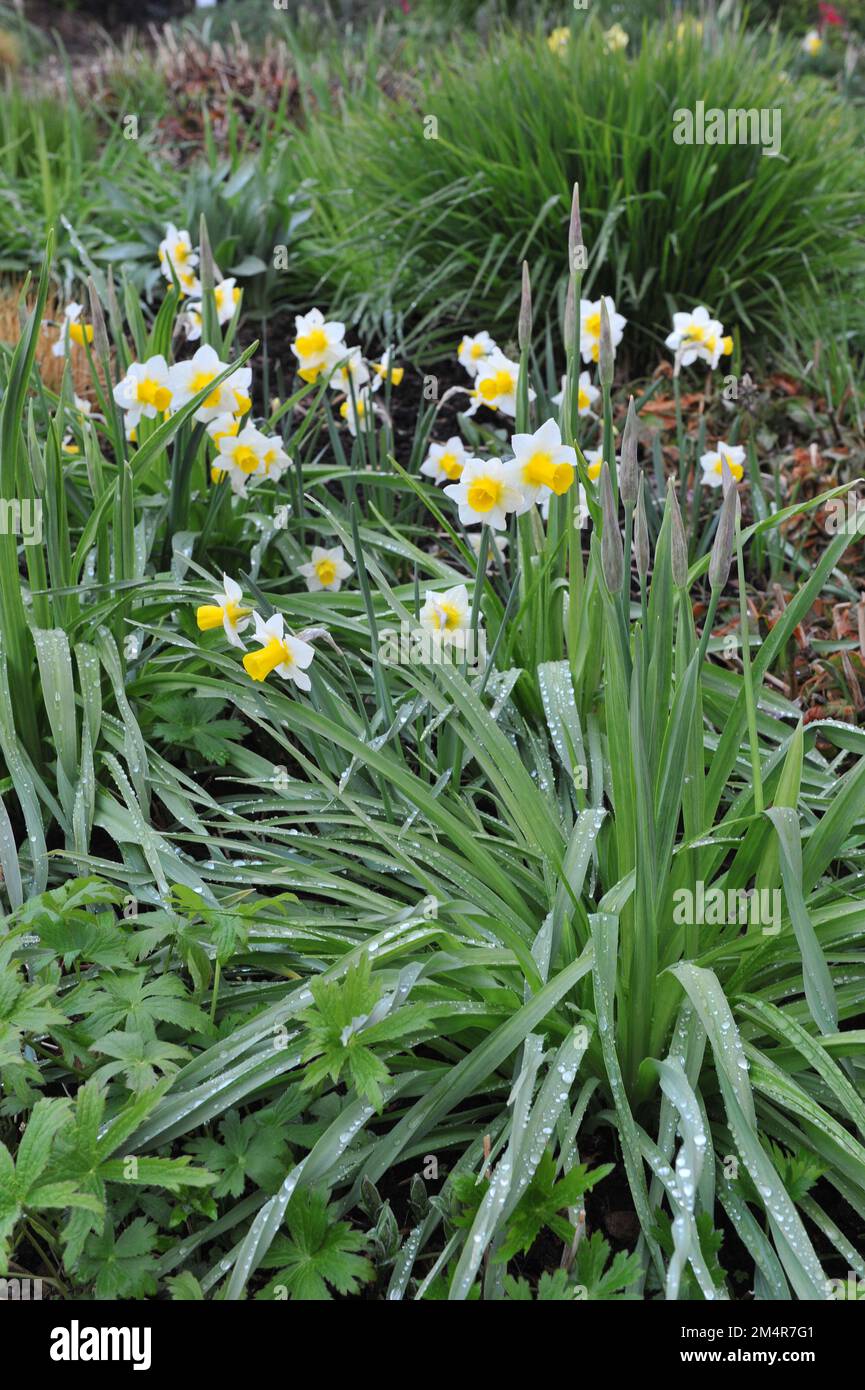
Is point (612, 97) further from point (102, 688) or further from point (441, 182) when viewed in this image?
point (102, 688)

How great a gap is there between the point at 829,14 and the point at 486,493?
29.8 feet

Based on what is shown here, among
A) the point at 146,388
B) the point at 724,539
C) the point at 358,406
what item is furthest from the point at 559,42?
the point at 724,539

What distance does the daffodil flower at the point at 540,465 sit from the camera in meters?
1.93

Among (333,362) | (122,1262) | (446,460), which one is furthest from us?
(333,362)

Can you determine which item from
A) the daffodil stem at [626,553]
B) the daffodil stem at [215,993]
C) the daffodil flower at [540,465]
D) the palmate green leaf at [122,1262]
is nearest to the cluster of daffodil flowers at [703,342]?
the daffodil flower at [540,465]

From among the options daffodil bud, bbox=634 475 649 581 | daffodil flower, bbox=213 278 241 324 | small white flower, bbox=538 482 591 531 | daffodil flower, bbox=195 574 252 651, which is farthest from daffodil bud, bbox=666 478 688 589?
daffodil flower, bbox=213 278 241 324

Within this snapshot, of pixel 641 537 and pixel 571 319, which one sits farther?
pixel 571 319

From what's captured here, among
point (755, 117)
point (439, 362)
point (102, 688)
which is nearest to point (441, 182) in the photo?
point (439, 362)

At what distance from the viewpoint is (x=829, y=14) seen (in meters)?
9.16

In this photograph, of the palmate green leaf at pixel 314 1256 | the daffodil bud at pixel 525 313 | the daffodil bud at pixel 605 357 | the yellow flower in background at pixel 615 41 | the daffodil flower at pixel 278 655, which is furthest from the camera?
the yellow flower in background at pixel 615 41

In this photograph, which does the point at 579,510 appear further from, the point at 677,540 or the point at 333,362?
the point at 333,362

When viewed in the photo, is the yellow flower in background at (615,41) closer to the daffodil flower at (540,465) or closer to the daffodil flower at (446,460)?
the daffodil flower at (446,460)

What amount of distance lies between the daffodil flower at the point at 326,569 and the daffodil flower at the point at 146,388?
1.48 ft
